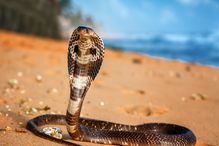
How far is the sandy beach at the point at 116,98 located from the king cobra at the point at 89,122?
0.26 metres

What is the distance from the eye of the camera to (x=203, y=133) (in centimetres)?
586

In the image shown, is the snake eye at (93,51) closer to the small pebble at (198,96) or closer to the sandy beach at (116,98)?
the sandy beach at (116,98)

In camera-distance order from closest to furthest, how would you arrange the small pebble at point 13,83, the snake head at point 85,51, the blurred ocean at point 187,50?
1. the snake head at point 85,51
2. the small pebble at point 13,83
3. the blurred ocean at point 187,50

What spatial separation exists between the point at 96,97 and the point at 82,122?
2.07m

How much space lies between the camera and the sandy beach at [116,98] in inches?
231

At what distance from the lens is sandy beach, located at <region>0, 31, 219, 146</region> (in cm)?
586

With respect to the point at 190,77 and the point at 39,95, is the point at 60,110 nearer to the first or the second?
the point at 39,95

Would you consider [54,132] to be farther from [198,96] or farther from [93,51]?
[198,96]

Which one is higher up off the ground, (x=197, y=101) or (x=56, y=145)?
(x=56, y=145)

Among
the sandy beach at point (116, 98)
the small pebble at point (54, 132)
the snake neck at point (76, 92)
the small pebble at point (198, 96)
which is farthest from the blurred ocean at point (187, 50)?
the snake neck at point (76, 92)

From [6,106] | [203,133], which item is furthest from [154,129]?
[6,106]

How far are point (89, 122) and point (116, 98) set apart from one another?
2246mm

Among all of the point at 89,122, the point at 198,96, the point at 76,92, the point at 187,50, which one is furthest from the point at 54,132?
the point at 187,50

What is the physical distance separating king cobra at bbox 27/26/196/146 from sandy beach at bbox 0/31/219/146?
26 cm
